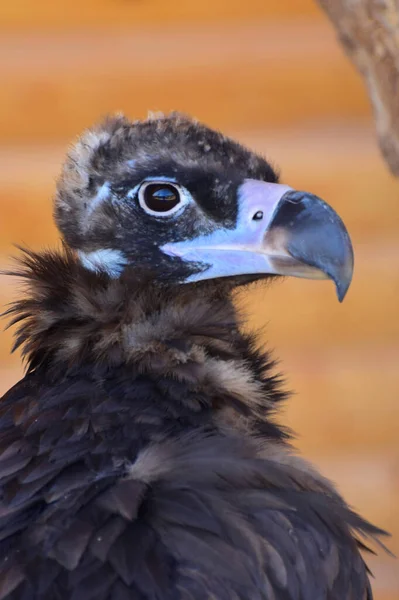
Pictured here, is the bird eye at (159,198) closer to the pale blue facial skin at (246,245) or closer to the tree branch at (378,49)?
the pale blue facial skin at (246,245)

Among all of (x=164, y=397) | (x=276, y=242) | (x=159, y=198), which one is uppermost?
(x=159, y=198)

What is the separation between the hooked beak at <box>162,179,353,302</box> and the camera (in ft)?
5.06

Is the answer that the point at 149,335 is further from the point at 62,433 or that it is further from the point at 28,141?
the point at 28,141

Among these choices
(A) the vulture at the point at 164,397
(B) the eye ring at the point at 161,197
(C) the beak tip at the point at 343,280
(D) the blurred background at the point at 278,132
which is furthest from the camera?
(D) the blurred background at the point at 278,132

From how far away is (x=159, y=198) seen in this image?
1.66m

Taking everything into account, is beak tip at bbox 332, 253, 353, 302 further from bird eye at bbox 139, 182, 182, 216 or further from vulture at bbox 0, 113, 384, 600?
bird eye at bbox 139, 182, 182, 216

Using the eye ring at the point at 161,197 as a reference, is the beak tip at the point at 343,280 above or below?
below

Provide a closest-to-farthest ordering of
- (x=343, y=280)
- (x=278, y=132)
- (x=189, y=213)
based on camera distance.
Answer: (x=343, y=280) < (x=189, y=213) < (x=278, y=132)

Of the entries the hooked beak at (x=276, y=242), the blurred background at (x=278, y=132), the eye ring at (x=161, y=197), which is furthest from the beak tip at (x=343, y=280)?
the blurred background at (x=278, y=132)

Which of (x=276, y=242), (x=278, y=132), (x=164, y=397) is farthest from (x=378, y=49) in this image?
(x=278, y=132)

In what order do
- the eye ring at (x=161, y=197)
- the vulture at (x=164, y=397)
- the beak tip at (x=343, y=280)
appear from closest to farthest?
the vulture at (x=164, y=397) → the beak tip at (x=343, y=280) → the eye ring at (x=161, y=197)

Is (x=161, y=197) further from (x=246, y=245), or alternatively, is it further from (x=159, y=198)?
(x=246, y=245)

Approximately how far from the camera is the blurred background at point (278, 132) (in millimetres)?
3102

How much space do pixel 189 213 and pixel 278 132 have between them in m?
1.61
